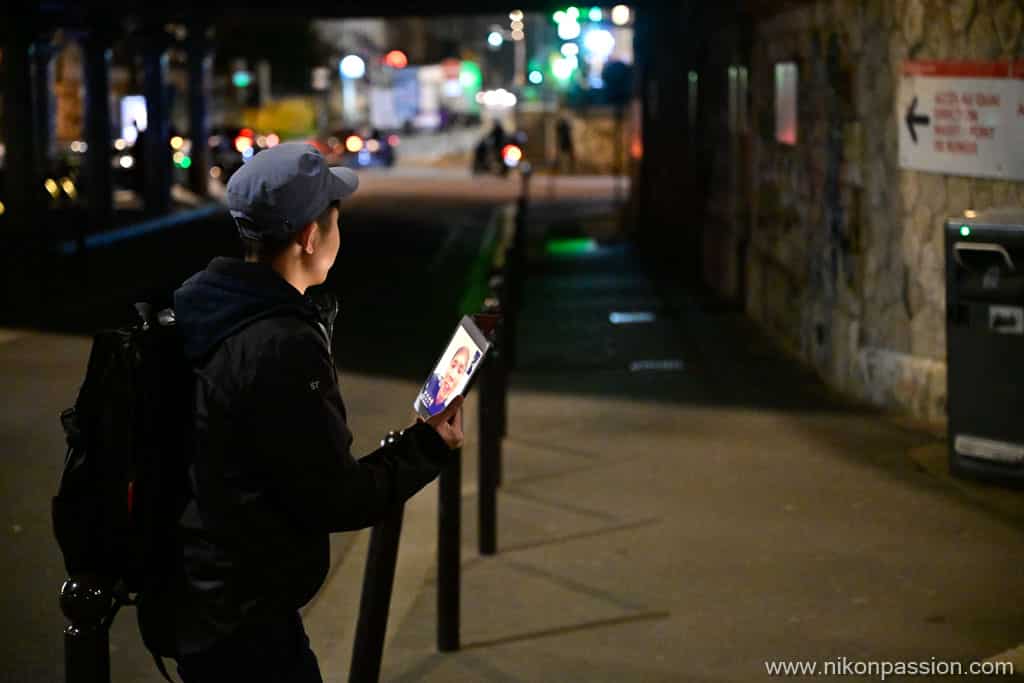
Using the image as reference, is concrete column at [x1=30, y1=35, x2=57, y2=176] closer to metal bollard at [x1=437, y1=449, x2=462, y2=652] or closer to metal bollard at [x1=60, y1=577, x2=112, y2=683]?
metal bollard at [x1=437, y1=449, x2=462, y2=652]

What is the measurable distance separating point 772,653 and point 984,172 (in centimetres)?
494

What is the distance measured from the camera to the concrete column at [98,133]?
3328cm

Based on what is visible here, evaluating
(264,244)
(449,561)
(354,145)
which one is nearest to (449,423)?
(264,244)

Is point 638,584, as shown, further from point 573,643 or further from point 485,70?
point 485,70

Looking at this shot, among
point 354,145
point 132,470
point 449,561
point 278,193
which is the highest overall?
point 354,145

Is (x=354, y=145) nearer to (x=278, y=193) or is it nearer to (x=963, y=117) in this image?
(x=963, y=117)

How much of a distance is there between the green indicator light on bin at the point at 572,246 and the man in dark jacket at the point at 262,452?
2355 cm

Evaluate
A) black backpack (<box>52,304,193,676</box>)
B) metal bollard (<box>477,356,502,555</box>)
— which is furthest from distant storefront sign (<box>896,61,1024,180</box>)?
black backpack (<box>52,304,193,676</box>)

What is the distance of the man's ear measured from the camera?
3.60 m

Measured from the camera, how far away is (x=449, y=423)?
148 inches

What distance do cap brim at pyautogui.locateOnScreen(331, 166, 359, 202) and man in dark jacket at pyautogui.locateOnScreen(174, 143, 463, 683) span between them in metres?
0.05

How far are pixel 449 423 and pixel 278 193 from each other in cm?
63

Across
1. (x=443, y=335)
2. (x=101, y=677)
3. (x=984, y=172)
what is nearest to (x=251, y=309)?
(x=101, y=677)

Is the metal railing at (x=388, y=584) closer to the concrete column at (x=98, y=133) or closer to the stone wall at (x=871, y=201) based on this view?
the stone wall at (x=871, y=201)
